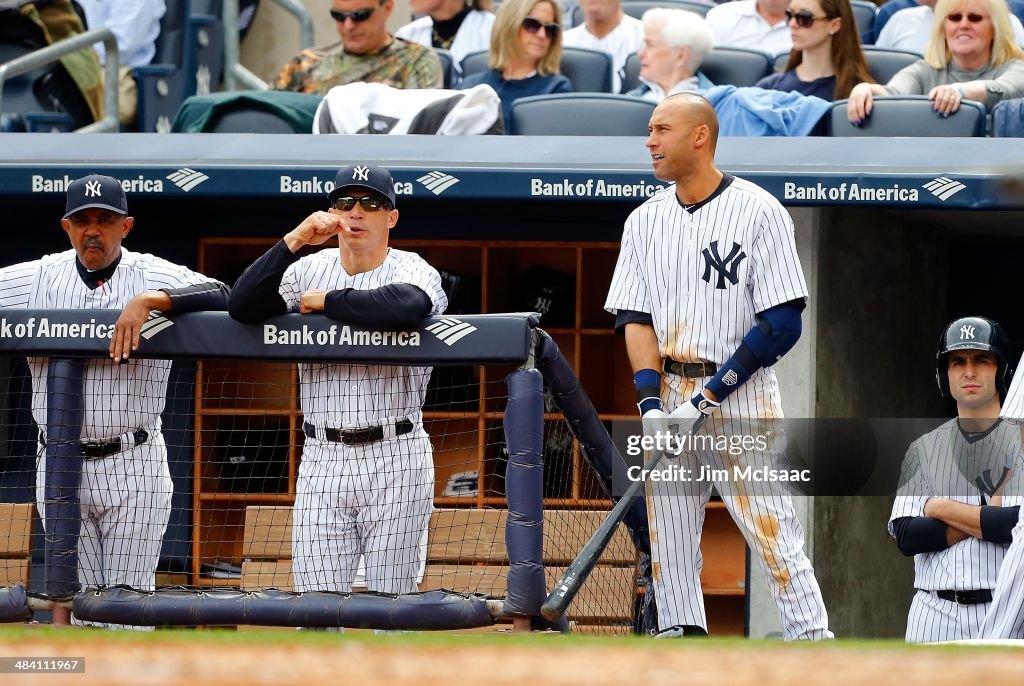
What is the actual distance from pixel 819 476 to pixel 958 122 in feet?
4.84

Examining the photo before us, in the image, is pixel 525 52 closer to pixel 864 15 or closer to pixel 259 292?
pixel 864 15

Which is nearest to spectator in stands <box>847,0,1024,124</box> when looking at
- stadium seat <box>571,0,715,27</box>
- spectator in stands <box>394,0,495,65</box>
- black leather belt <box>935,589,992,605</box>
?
stadium seat <box>571,0,715,27</box>

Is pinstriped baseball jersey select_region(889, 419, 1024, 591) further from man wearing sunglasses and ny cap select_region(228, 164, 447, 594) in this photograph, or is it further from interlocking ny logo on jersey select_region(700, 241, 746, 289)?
man wearing sunglasses and ny cap select_region(228, 164, 447, 594)

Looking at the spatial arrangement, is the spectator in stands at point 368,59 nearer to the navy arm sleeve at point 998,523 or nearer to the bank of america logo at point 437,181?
the bank of america logo at point 437,181

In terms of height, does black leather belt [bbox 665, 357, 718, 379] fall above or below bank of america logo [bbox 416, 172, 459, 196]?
below

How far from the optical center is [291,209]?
6805mm

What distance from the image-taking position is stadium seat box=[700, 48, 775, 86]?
7348 mm

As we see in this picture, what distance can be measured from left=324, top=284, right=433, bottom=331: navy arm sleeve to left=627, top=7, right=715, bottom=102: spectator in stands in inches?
116

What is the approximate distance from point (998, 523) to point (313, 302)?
2.20m

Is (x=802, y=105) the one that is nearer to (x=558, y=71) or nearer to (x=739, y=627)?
(x=558, y=71)

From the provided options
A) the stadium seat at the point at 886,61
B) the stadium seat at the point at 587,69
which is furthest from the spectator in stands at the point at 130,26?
the stadium seat at the point at 886,61

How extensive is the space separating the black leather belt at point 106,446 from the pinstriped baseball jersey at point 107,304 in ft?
0.09

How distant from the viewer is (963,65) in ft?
22.1

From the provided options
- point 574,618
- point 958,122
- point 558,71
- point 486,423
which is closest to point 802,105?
point 958,122
